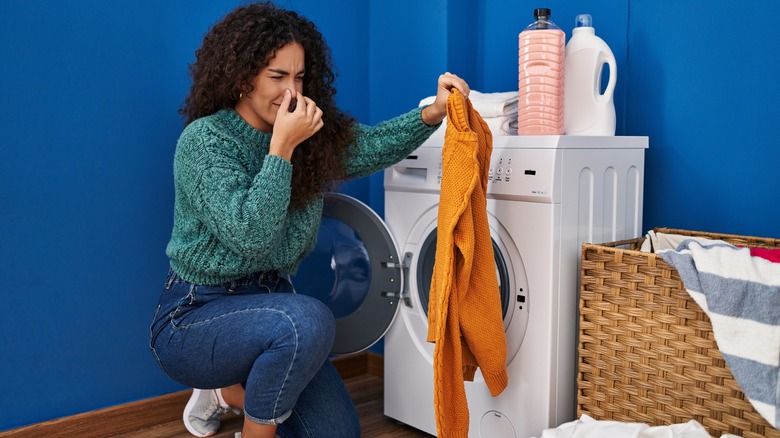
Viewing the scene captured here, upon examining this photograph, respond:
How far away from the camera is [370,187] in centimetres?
272

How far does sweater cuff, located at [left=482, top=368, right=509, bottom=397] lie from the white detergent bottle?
0.71m

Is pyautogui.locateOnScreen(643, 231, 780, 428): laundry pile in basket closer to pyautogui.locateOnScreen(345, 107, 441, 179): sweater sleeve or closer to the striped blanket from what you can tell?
the striped blanket

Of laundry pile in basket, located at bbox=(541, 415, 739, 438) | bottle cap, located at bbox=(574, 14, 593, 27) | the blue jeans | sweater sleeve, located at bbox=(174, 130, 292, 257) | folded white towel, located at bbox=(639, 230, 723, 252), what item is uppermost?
bottle cap, located at bbox=(574, 14, 593, 27)

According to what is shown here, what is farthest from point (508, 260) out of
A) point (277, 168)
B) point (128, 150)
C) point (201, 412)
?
point (128, 150)

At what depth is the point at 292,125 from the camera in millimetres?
1610

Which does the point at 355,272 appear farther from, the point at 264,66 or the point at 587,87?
the point at 587,87

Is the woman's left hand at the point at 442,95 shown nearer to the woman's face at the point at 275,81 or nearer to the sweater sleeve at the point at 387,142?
the sweater sleeve at the point at 387,142

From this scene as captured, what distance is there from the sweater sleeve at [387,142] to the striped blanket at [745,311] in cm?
75

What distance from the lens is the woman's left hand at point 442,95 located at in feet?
5.66

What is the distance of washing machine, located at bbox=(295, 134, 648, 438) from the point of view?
1.75 metres

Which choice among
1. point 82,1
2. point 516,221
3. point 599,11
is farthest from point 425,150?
point 82,1

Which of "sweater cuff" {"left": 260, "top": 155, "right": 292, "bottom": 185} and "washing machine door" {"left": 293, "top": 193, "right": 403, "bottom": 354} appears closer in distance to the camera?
"sweater cuff" {"left": 260, "top": 155, "right": 292, "bottom": 185}

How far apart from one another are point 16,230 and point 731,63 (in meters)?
1.99

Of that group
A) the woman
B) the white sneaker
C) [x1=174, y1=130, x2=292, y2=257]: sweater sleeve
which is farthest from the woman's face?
the white sneaker
